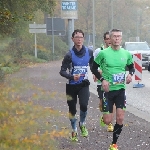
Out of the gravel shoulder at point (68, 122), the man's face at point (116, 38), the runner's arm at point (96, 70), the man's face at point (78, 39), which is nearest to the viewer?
the gravel shoulder at point (68, 122)

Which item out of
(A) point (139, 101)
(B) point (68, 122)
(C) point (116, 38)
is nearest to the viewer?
(B) point (68, 122)

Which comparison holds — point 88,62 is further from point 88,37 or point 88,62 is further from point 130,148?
point 88,37

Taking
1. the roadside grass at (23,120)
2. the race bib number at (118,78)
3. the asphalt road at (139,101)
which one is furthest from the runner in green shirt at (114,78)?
the roadside grass at (23,120)

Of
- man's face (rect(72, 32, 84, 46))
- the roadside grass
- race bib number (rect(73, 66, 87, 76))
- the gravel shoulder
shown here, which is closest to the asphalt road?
the gravel shoulder

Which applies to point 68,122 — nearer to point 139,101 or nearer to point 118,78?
point 118,78

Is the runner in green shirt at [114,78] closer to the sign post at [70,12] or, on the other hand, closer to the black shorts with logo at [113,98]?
the black shorts with logo at [113,98]

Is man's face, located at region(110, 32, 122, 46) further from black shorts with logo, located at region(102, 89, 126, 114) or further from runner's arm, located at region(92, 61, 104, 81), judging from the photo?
black shorts with logo, located at region(102, 89, 126, 114)

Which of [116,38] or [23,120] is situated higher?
[116,38]

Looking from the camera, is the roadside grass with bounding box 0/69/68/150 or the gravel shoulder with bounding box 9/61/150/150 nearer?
the roadside grass with bounding box 0/69/68/150

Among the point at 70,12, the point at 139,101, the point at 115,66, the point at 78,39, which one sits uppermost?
the point at 70,12

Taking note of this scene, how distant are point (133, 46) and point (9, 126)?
101 feet

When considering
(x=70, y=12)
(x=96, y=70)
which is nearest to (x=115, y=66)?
(x=96, y=70)

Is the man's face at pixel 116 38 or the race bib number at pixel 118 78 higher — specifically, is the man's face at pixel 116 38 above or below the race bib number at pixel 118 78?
above

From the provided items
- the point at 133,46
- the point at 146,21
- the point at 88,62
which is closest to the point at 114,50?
the point at 88,62
